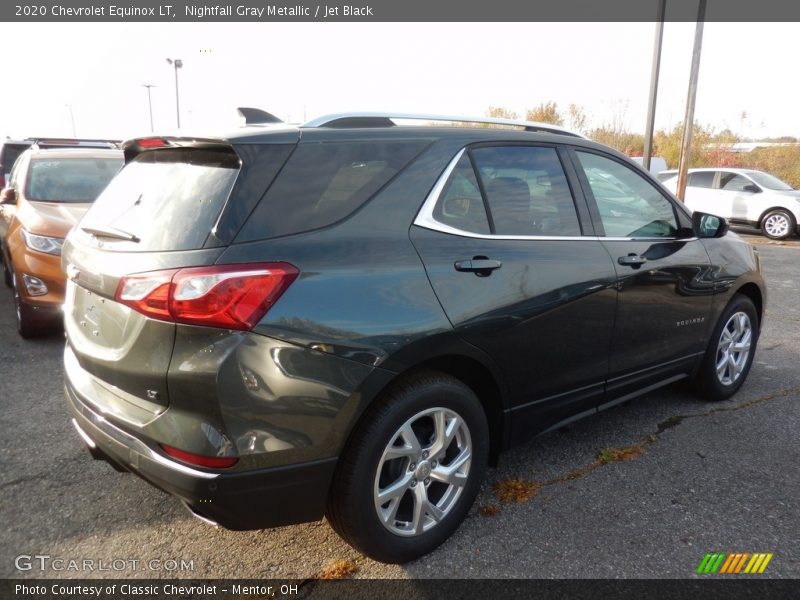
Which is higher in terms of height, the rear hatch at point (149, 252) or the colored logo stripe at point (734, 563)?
the rear hatch at point (149, 252)

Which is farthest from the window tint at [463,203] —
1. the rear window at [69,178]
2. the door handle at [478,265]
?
the rear window at [69,178]

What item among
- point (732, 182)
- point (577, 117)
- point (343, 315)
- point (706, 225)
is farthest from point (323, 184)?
point (577, 117)

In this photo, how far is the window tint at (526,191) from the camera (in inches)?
112

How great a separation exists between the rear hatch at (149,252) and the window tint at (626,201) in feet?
5.99

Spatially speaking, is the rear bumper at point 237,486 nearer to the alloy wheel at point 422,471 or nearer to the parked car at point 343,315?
the parked car at point 343,315

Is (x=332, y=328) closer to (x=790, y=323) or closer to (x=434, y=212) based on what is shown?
(x=434, y=212)

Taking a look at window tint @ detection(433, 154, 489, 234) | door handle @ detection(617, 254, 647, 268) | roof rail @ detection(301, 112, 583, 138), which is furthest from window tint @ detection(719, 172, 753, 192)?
window tint @ detection(433, 154, 489, 234)

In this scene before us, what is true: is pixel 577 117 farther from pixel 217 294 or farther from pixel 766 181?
pixel 217 294

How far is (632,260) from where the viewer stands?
3334 mm

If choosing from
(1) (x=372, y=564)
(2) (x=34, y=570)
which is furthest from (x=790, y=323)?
(2) (x=34, y=570)

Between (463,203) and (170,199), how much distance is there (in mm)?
1202

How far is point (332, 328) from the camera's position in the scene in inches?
84.5

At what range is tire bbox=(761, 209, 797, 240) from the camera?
14.2 metres

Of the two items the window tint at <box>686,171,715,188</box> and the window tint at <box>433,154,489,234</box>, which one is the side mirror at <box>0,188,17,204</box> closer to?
the window tint at <box>433,154,489,234</box>
